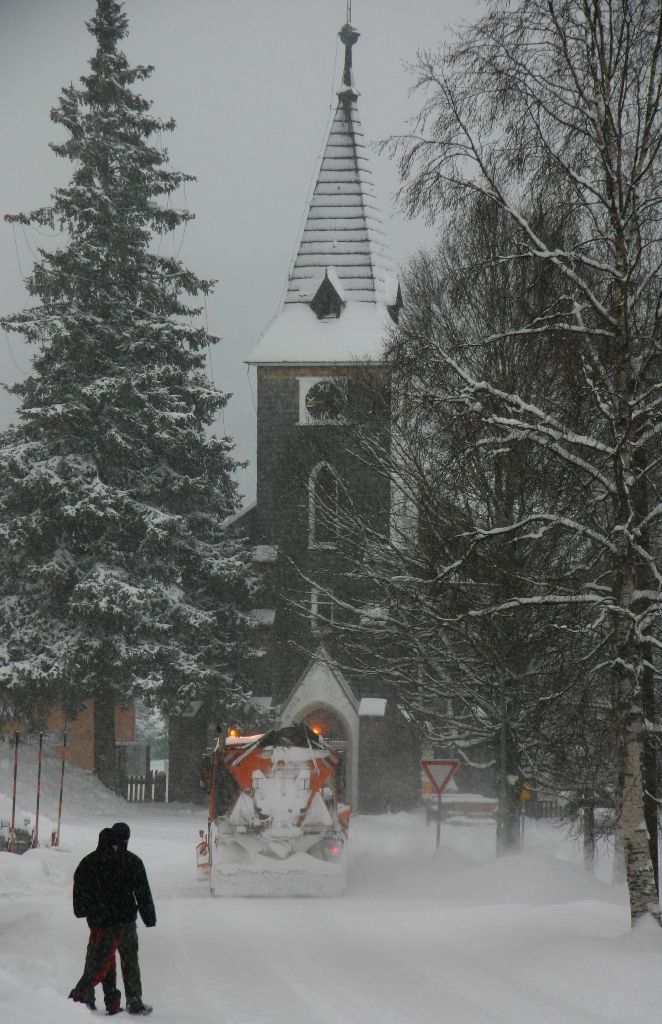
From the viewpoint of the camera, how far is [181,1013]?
9.91m

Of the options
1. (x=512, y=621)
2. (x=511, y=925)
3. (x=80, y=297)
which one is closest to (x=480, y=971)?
(x=511, y=925)

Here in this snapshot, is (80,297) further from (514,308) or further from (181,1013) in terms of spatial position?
(181,1013)

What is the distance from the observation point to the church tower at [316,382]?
141ft

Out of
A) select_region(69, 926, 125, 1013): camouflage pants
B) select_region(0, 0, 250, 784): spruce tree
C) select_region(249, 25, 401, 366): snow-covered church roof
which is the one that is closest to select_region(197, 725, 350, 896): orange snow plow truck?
select_region(69, 926, 125, 1013): camouflage pants

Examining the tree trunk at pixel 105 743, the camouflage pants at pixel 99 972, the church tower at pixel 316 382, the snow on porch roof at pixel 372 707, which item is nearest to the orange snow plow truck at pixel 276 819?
the camouflage pants at pixel 99 972

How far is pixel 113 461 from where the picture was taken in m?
38.4

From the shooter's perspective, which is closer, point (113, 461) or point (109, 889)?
point (109, 889)

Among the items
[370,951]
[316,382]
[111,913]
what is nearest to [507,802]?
[370,951]

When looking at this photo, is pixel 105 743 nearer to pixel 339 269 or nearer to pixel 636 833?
pixel 339 269

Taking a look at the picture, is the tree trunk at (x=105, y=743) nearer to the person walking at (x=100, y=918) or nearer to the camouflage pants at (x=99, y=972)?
the person walking at (x=100, y=918)

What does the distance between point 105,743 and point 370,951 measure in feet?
88.0

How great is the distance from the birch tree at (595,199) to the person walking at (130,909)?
431 cm

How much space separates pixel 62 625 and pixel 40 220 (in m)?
11.2

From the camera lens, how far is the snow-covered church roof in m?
45.3
